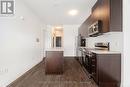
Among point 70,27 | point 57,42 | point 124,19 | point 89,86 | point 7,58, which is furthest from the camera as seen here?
point 57,42

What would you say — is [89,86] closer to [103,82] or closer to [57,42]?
[103,82]

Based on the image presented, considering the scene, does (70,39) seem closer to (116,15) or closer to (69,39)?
(69,39)

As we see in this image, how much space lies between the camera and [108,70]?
3.60m

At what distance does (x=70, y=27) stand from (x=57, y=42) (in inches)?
99.3

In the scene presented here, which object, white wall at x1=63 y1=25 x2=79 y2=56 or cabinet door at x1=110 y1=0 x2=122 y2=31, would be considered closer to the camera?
cabinet door at x1=110 y1=0 x2=122 y2=31

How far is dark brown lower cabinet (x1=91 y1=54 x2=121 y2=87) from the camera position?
357 centimetres

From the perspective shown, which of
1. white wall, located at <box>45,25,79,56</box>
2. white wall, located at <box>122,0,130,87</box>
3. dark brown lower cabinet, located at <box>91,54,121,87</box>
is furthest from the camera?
white wall, located at <box>45,25,79,56</box>

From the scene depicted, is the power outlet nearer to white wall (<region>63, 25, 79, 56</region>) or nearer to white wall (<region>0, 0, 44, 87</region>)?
white wall (<region>0, 0, 44, 87</region>)

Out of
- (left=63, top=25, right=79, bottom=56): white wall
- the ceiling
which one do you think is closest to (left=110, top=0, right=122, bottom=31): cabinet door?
the ceiling

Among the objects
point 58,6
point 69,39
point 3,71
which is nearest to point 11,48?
point 3,71

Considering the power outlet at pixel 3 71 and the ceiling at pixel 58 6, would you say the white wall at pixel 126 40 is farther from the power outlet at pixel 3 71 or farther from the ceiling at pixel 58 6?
the power outlet at pixel 3 71

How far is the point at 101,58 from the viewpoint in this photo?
3604 millimetres

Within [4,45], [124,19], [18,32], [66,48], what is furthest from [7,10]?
[66,48]

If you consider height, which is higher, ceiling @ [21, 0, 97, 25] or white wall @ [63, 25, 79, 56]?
ceiling @ [21, 0, 97, 25]
